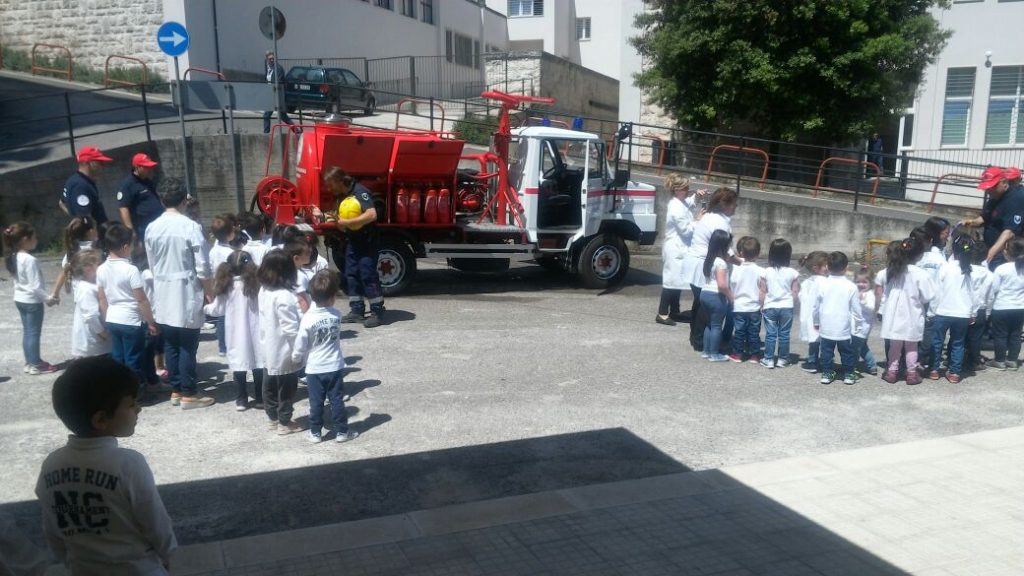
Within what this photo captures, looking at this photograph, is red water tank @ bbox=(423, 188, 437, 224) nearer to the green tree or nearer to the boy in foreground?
the boy in foreground

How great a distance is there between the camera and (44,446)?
5.71 metres

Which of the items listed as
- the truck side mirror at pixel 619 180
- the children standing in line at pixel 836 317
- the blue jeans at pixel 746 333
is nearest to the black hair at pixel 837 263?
the children standing in line at pixel 836 317

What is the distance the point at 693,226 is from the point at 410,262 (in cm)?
392

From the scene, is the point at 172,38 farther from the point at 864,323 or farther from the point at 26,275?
the point at 864,323

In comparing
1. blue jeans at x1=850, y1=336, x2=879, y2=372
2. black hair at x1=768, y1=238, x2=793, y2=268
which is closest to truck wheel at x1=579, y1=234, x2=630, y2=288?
black hair at x1=768, y1=238, x2=793, y2=268

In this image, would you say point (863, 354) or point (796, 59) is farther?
point (796, 59)

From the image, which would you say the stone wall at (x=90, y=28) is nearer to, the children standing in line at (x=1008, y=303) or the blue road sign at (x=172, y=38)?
the blue road sign at (x=172, y=38)

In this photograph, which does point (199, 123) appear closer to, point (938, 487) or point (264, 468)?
point (264, 468)

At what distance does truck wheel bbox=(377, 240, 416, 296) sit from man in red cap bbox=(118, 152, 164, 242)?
124 inches

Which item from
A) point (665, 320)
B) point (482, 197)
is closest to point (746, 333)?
point (665, 320)

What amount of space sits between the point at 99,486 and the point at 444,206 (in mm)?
8800

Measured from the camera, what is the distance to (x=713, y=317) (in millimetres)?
8281

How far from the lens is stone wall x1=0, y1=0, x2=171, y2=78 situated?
23.9 meters

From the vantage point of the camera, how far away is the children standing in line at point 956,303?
7.64 metres
